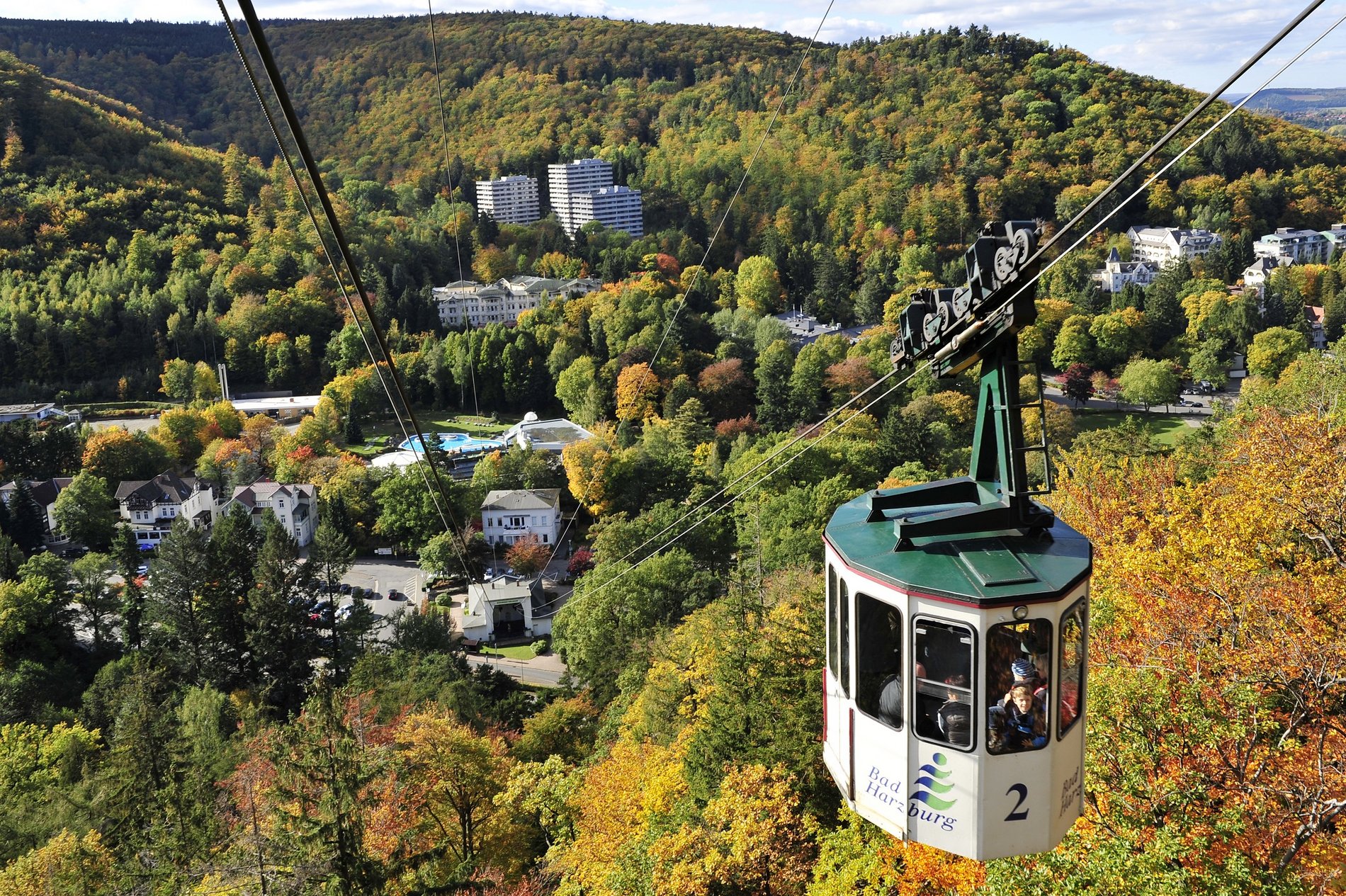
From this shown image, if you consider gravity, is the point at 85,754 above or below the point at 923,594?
below

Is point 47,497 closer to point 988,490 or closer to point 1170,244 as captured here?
point 988,490

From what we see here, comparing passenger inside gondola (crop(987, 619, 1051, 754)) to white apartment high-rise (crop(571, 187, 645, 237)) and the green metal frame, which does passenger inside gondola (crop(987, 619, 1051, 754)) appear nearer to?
the green metal frame

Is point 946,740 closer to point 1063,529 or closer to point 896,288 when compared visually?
point 1063,529

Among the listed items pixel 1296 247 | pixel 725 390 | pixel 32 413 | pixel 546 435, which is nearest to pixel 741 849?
pixel 546 435

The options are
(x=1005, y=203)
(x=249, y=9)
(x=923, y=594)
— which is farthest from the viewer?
(x=1005, y=203)

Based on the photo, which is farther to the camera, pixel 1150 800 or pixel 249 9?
pixel 1150 800

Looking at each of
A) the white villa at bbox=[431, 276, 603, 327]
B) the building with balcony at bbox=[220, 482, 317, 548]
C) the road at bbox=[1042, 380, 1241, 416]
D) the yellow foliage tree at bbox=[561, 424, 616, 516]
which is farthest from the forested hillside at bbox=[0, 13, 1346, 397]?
the yellow foliage tree at bbox=[561, 424, 616, 516]

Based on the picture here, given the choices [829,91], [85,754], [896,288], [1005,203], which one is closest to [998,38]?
[829,91]

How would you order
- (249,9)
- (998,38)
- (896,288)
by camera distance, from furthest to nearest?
(998,38) → (896,288) → (249,9)
